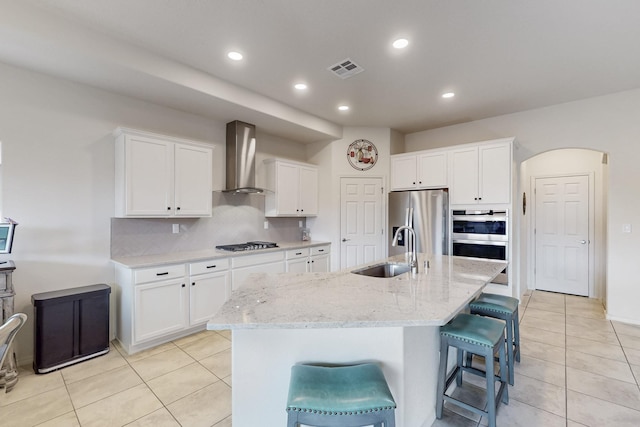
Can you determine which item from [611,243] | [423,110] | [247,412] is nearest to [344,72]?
[423,110]

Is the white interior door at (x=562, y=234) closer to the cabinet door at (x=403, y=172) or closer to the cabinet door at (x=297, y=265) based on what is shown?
the cabinet door at (x=403, y=172)

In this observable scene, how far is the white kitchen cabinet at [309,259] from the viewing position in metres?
4.29

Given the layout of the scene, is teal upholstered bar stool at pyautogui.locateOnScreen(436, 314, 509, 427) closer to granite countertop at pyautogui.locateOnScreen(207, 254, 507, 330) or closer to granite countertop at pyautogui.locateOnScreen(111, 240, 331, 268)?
granite countertop at pyautogui.locateOnScreen(207, 254, 507, 330)

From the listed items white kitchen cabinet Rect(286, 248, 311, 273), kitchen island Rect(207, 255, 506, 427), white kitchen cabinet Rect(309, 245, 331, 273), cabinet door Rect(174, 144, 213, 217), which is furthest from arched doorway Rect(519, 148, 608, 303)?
cabinet door Rect(174, 144, 213, 217)

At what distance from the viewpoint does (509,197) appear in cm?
385

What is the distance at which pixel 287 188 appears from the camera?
15.2 ft

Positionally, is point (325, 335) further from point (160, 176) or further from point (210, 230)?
point (210, 230)

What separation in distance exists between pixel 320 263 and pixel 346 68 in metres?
2.93

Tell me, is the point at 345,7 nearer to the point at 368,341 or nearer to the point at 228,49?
the point at 228,49

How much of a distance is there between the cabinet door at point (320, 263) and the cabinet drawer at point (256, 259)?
0.69 metres

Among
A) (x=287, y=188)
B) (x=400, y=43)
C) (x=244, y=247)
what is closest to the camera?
(x=400, y=43)

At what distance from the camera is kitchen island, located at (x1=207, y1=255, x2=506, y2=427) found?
4.25 ft

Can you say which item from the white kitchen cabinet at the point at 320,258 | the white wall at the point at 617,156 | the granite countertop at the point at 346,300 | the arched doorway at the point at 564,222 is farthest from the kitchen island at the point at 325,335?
the arched doorway at the point at 564,222

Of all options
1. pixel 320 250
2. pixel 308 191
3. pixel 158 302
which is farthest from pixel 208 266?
pixel 308 191
